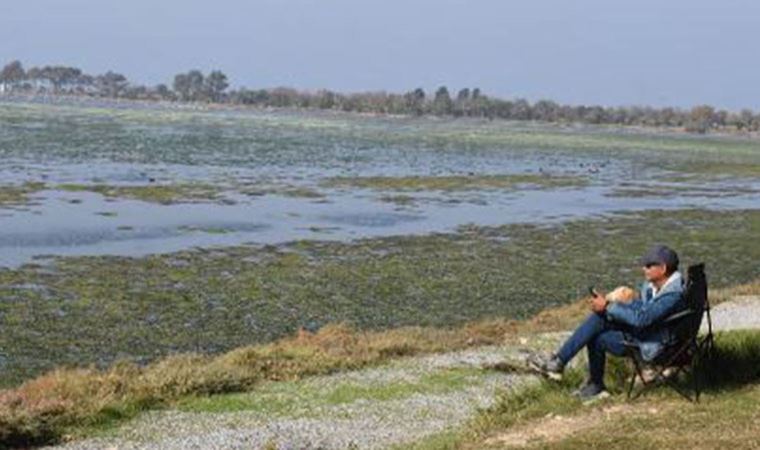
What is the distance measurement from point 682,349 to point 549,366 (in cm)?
151

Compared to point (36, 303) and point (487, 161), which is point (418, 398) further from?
point (487, 161)

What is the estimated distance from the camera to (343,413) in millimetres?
11164

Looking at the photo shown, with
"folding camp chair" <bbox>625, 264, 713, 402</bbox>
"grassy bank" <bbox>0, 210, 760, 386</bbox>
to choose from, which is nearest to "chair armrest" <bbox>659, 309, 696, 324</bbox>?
"folding camp chair" <bbox>625, 264, 713, 402</bbox>

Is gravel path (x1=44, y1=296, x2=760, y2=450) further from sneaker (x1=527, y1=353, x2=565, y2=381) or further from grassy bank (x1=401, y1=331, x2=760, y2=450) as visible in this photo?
grassy bank (x1=401, y1=331, x2=760, y2=450)

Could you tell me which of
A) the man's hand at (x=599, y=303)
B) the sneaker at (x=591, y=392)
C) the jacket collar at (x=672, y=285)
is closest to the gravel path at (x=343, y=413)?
the sneaker at (x=591, y=392)

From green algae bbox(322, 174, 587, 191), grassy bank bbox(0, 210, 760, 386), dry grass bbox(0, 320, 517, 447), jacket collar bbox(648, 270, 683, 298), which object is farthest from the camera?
green algae bbox(322, 174, 587, 191)

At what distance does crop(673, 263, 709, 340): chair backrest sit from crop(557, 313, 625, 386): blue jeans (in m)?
0.56

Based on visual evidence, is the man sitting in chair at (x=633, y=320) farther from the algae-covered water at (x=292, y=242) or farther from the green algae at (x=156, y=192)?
the green algae at (x=156, y=192)

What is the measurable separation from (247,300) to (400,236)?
1063 cm

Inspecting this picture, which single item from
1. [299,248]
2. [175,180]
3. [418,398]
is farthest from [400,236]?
[418,398]

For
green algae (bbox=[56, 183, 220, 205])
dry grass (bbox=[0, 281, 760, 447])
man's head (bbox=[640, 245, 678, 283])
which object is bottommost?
green algae (bbox=[56, 183, 220, 205])

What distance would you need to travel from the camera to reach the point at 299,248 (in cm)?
2744

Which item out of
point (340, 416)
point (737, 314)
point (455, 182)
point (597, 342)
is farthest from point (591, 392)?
point (455, 182)

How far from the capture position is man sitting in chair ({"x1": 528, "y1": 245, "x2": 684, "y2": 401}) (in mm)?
9773
